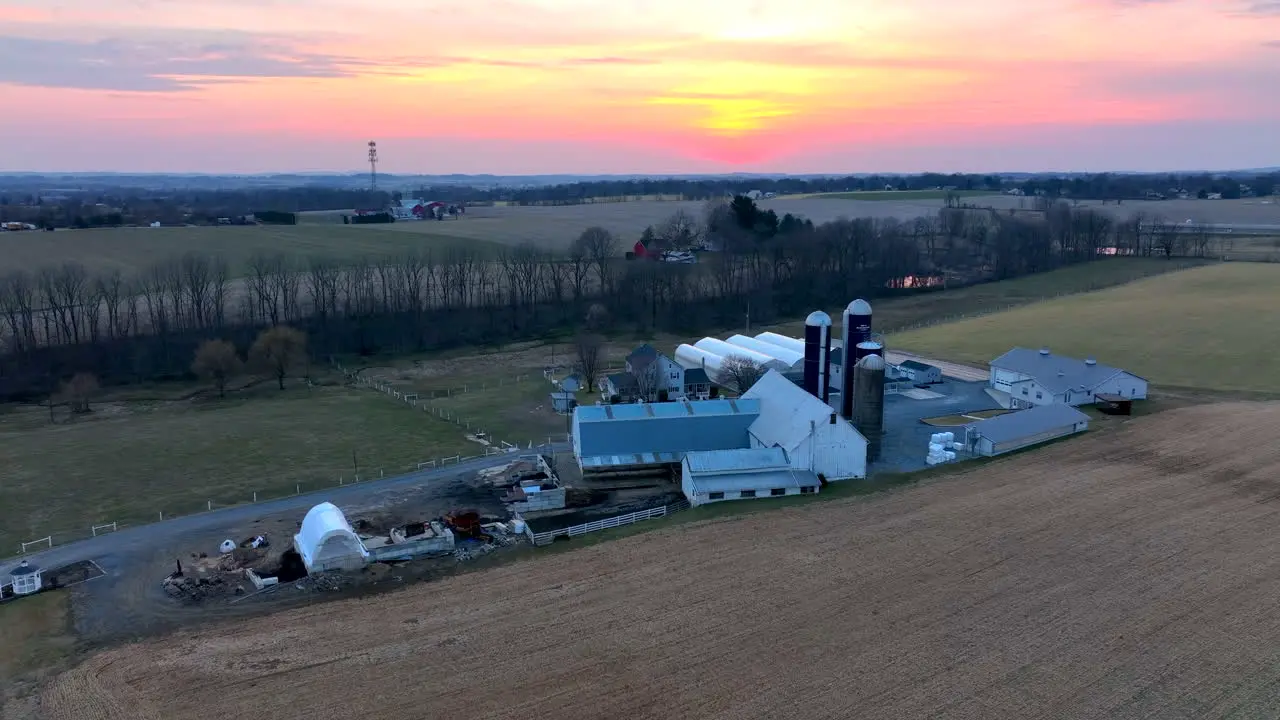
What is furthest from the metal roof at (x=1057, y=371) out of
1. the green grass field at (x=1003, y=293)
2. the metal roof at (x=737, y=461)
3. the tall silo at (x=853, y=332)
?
the green grass field at (x=1003, y=293)

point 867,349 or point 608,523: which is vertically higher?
point 867,349

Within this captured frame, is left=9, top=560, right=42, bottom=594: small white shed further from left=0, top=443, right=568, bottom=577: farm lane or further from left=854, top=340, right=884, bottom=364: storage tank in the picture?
left=854, top=340, right=884, bottom=364: storage tank

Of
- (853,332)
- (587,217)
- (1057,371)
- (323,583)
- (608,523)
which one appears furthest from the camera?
(587,217)

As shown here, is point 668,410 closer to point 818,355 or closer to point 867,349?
point 818,355

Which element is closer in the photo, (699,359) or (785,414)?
(785,414)

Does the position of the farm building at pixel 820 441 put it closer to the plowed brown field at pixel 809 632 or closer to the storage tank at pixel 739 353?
the plowed brown field at pixel 809 632

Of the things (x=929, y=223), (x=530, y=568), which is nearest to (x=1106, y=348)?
(x=530, y=568)

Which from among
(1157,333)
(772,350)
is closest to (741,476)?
(772,350)

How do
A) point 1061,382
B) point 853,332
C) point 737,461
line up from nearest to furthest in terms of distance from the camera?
point 737,461, point 853,332, point 1061,382
